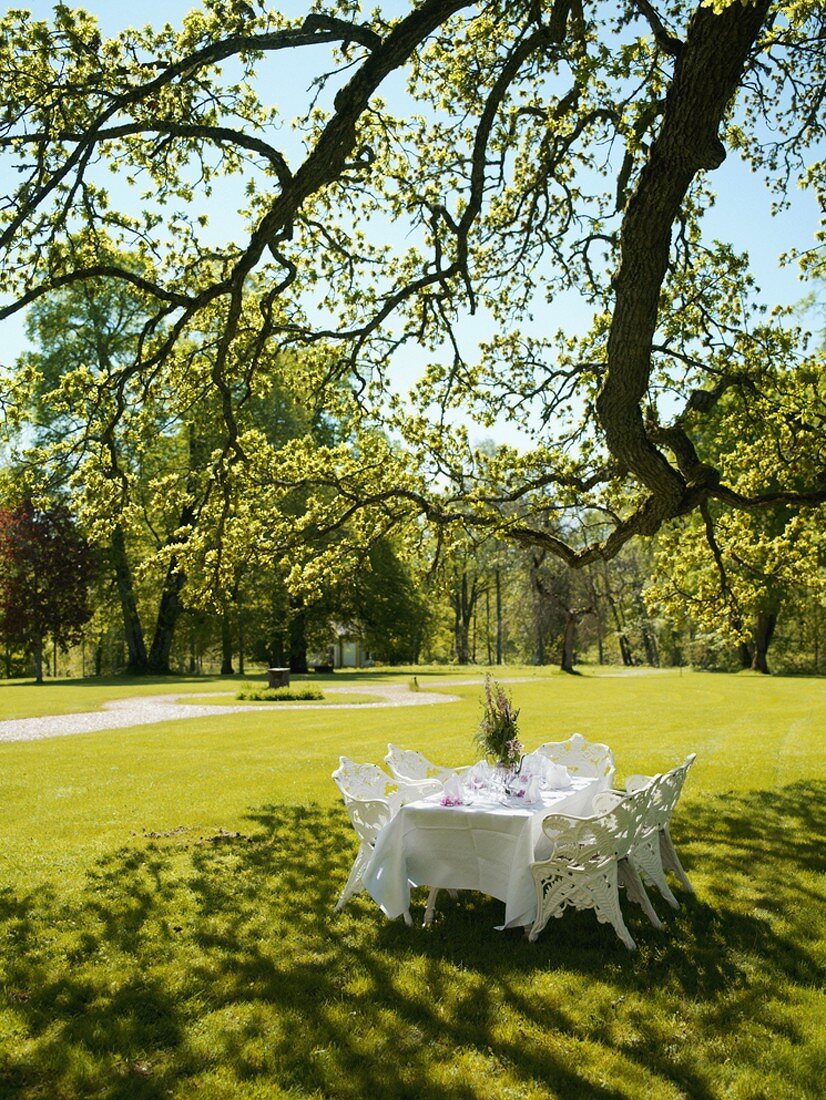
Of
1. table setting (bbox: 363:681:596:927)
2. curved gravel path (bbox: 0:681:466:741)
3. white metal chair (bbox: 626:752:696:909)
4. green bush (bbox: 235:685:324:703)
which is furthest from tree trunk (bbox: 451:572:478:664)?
table setting (bbox: 363:681:596:927)

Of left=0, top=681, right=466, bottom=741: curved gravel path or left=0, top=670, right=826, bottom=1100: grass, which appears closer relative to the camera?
left=0, top=670, right=826, bottom=1100: grass

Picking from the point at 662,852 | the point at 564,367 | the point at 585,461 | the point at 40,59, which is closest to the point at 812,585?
the point at 585,461

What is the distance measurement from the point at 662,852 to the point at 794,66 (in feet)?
30.0

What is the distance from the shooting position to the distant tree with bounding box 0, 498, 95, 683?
122 ft

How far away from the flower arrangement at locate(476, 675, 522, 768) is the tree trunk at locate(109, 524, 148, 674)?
35.0 metres

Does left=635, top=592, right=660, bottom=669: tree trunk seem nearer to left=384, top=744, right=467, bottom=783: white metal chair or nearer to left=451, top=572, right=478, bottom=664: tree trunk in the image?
left=451, top=572, right=478, bottom=664: tree trunk

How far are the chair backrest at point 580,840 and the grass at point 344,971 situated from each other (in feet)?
2.15

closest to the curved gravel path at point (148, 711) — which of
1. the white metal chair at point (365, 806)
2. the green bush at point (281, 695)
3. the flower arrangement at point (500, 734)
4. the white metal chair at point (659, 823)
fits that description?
the green bush at point (281, 695)

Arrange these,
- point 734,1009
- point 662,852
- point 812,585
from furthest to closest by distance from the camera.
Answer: point 812,585
point 662,852
point 734,1009

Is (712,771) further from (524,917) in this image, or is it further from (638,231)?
(638,231)

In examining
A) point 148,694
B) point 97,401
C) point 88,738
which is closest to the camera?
point 97,401

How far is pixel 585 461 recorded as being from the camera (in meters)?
11.8

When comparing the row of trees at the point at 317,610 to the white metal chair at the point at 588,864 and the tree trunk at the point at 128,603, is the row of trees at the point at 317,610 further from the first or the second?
the white metal chair at the point at 588,864

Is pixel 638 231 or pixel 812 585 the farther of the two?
pixel 812 585
